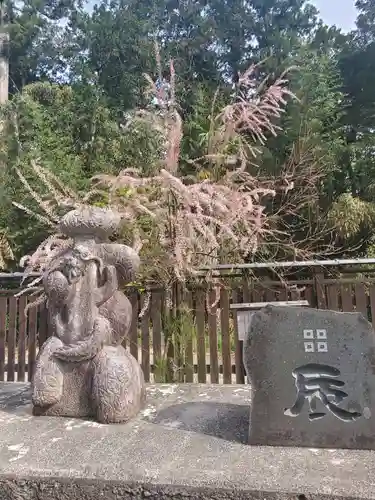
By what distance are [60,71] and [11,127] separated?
6417 mm

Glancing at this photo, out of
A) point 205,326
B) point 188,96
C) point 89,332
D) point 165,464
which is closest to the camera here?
point 165,464

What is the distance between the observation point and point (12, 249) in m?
7.81

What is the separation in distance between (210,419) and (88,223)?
1.36m

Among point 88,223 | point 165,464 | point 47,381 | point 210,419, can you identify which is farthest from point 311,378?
point 88,223

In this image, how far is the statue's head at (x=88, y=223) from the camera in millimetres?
2838

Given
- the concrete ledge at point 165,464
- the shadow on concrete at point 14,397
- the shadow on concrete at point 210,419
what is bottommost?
the concrete ledge at point 165,464

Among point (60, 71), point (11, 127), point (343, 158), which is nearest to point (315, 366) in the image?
point (343, 158)

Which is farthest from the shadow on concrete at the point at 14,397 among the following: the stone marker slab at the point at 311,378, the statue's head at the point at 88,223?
the stone marker slab at the point at 311,378

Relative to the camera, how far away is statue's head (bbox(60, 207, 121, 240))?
284 centimetres

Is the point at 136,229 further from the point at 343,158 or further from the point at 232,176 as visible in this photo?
the point at 343,158

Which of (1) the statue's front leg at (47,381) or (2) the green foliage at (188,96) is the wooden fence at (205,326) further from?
(1) the statue's front leg at (47,381)

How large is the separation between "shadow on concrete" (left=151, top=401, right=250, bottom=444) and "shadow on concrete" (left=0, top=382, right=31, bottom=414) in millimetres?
884

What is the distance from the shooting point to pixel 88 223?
9.30 ft

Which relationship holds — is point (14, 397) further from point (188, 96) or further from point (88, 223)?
point (188, 96)
